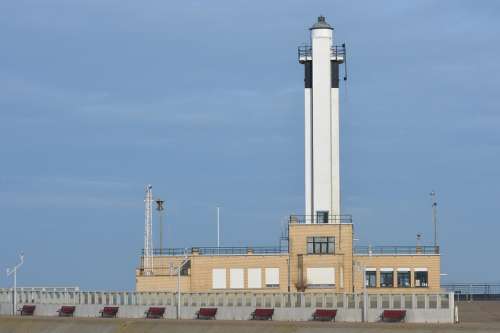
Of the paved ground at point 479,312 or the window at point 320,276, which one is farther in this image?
the window at point 320,276

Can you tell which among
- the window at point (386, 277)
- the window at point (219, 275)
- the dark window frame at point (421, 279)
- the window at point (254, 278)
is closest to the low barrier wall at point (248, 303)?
the window at point (219, 275)

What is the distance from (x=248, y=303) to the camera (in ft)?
345

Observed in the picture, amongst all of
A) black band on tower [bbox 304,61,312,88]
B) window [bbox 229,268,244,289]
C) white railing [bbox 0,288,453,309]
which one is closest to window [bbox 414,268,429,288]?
window [bbox 229,268,244,289]

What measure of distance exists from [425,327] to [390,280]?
41.7 m

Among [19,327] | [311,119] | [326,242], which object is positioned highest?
[311,119]

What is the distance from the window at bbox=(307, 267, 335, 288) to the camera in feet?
419

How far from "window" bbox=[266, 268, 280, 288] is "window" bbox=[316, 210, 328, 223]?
663 centimetres

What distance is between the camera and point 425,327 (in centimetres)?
8950

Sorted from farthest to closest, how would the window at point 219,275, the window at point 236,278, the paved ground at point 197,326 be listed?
the window at point 219,275
the window at point 236,278
the paved ground at point 197,326

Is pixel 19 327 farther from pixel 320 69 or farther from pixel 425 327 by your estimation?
pixel 320 69

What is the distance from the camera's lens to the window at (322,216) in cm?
13000

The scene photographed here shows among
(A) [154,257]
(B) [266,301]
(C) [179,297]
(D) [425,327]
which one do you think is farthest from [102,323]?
(A) [154,257]

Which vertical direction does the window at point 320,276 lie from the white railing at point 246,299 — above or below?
above

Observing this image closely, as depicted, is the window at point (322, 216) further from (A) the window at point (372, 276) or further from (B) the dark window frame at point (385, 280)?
(B) the dark window frame at point (385, 280)
